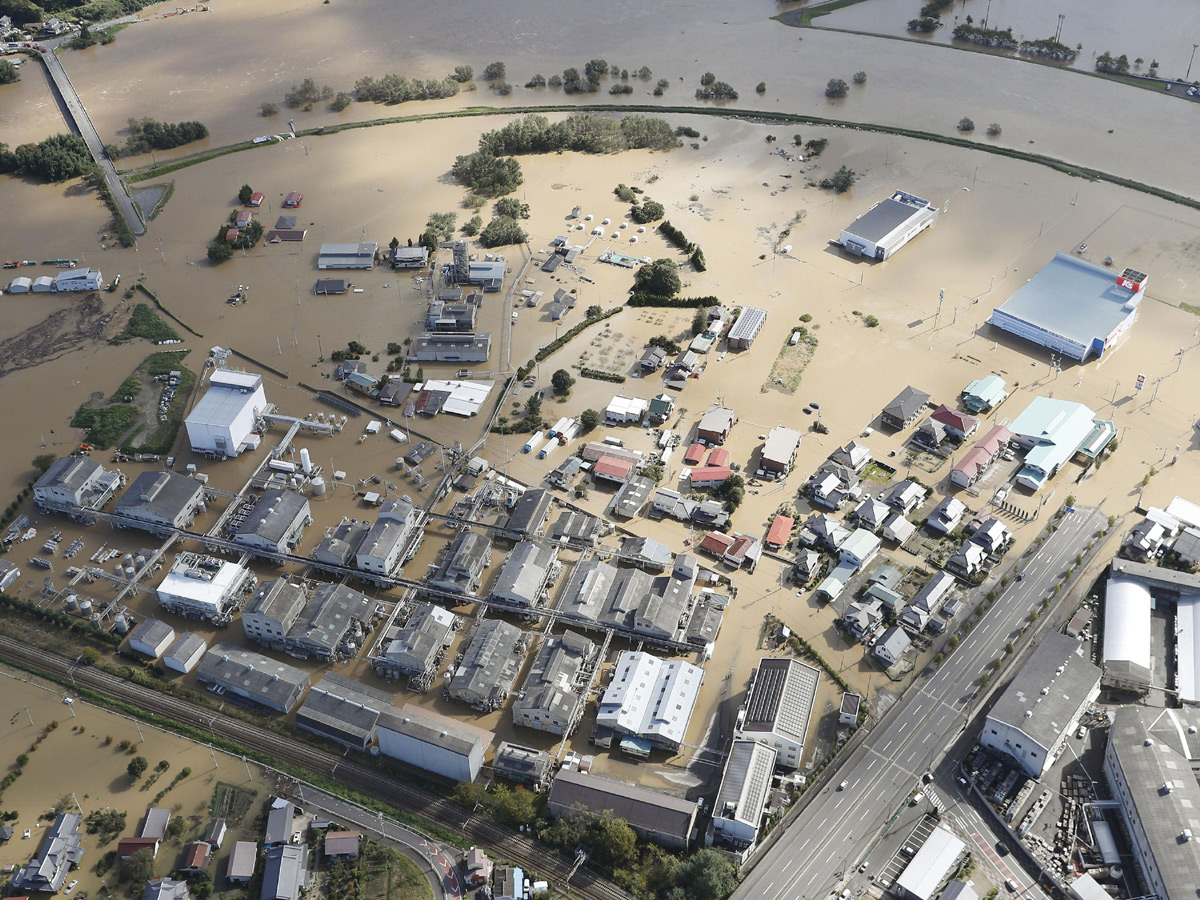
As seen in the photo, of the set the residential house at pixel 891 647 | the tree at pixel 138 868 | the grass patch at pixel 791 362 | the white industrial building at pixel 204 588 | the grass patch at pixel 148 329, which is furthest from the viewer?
the grass patch at pixel 148 329

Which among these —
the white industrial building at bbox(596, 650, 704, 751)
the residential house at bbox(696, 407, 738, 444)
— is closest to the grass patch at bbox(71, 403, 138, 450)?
the residential house at bbox(696, 407, 738, 444)

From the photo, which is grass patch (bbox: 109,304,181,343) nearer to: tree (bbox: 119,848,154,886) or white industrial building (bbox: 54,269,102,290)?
white industrial building (bbox: 54,269,102,290)

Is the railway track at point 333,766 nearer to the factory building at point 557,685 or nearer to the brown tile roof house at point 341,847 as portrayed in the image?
the brown tile roof house at point 341,847

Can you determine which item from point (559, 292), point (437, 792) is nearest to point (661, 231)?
point (559, 292)

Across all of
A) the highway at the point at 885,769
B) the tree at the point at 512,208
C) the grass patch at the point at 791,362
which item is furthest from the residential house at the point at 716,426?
the tree at the point at 512,208

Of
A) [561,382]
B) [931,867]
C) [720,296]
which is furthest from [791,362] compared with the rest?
[931,867]

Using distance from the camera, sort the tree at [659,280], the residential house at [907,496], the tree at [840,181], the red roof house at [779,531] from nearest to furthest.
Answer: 1. the red roof house at [779,531]
2. the residential house at [907,496]
3. the tree at [659,280]
4. the tree at [840,181]
